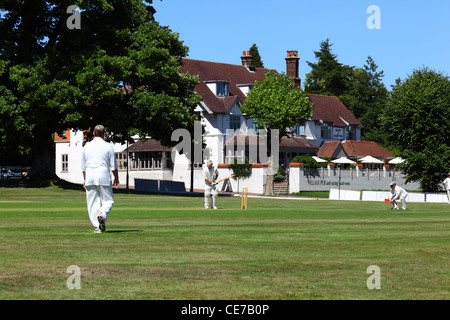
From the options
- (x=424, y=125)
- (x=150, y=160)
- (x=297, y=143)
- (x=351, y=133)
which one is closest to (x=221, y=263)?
(x=424, y=125)

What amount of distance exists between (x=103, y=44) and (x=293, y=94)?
2556cm

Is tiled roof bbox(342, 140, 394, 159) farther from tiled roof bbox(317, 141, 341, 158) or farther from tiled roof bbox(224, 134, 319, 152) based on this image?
tiled roof bbox(224, 134, 319, 152)

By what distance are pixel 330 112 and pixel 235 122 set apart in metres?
21.0

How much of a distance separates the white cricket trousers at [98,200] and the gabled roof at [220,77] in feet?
191

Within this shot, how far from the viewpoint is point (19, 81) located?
1751 inches

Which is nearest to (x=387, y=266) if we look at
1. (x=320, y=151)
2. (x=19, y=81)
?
(x=19, y=81)

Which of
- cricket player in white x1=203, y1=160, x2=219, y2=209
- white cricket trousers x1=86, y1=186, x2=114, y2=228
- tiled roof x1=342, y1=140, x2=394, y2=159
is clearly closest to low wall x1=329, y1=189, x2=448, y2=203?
cricket player in white x1=203, y1=160, x2=219, y2=209

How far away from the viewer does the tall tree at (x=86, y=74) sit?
147 ft

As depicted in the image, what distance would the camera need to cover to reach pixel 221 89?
78.7 m

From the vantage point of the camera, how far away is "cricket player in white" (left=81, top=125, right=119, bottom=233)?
15008 mm

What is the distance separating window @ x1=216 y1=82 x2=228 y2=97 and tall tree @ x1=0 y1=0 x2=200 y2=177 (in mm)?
25848

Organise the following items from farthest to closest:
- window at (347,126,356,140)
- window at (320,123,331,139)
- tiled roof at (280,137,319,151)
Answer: window at (347,126,356,140) → window at (320,123,331,139) → tiled roof at (280,137,319,151)

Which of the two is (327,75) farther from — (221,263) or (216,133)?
(221,263)
